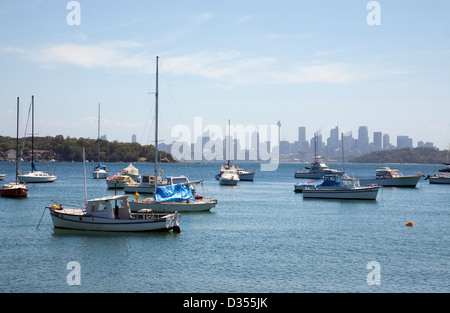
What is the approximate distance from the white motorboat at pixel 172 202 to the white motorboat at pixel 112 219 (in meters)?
10.5

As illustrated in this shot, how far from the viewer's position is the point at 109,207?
134ft

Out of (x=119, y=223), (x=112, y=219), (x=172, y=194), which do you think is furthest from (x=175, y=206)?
(x=112, y=219)

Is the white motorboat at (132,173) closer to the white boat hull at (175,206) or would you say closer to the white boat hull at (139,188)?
the white boat hull at (139,188)

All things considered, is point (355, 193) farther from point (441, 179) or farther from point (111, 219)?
point (441, 179)

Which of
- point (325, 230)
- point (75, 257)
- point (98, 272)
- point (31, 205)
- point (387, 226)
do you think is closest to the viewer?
point (98, 272)

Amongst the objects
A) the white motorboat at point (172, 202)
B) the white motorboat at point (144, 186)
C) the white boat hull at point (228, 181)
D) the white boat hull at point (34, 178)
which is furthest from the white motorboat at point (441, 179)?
the white boat hull at point (34, 178)

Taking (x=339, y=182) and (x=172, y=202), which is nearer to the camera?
(x=172, y=202)

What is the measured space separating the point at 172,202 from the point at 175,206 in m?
0.63

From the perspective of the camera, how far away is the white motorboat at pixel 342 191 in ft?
243

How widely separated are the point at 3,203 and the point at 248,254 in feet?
136

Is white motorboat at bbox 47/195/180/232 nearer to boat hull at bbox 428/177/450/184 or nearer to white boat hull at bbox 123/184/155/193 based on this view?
white boat hull at bbox 123/184/155/193
